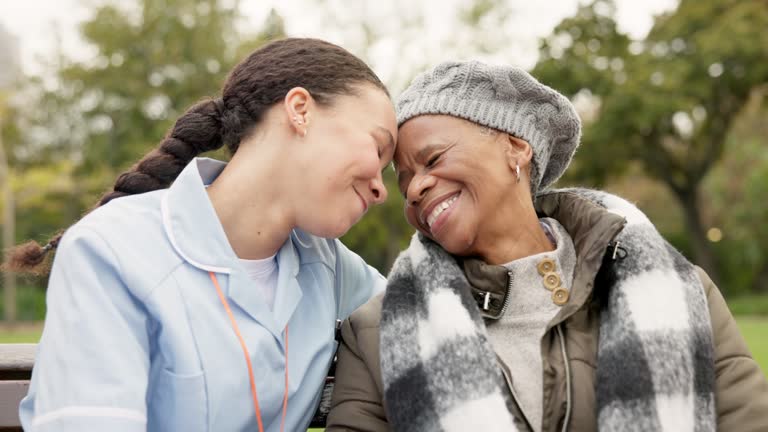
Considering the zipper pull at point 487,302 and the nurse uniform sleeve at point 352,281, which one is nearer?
the zipper pull at point 487,302

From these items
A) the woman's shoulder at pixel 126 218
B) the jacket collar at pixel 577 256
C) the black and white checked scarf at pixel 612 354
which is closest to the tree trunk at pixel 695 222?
the jacket collar at pixel 577 256

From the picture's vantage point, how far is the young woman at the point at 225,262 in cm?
207

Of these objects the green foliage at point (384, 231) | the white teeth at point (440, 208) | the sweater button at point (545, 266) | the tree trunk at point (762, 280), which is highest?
the white teeth at point (440, 208)

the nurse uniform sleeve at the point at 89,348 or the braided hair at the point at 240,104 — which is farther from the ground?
the braided hair at the point at 240,104

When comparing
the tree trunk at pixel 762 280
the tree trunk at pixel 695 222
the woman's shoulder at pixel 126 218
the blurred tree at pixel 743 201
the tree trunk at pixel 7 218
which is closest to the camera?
the woman's shoulder at pixel 126 218

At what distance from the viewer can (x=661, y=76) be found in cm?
2081

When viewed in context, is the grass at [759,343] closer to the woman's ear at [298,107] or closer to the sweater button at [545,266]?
the sweater button at [545,266]

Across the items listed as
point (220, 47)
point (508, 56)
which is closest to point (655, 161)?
point (508, 56)

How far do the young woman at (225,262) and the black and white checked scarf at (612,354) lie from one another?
0.27m

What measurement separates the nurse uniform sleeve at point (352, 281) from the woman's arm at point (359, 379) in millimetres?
166

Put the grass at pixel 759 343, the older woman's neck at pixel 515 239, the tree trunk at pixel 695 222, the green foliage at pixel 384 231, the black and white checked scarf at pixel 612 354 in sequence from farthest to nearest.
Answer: the tree trunk at pixel 695 222 < the green foliage at pixel 384 231 < the grass at pixel 759 343 < the older woman's neck at pixel 515 239 < the black and white checked scarf at pixel 612 354

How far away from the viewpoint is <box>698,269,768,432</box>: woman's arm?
2.41m

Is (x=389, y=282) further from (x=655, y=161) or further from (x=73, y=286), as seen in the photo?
(x=655, y=161)

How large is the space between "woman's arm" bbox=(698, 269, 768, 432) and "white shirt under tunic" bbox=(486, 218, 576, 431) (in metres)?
0.47
